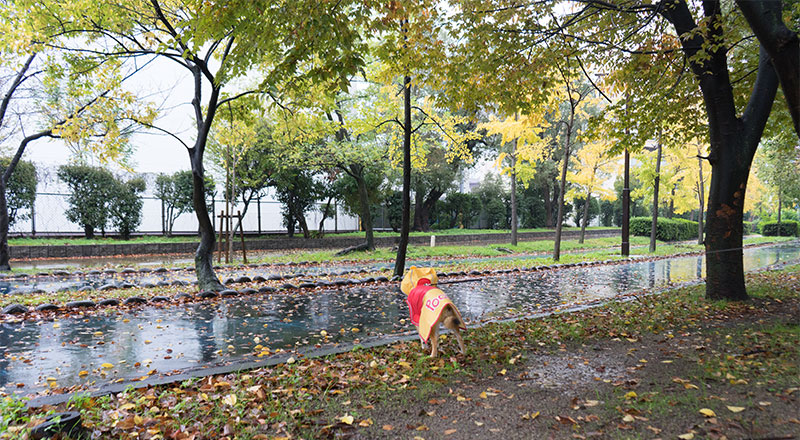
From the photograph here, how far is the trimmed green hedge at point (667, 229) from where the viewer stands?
92.0ft

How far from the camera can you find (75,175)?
18.1 metres

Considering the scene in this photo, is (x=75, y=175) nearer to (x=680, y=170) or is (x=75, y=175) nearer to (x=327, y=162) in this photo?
(x=327, y=162)

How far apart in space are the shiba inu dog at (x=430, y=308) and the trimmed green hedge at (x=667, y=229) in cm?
2838

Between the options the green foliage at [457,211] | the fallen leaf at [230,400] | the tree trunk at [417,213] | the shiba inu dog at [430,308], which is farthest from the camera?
the green foliage at [457,211]

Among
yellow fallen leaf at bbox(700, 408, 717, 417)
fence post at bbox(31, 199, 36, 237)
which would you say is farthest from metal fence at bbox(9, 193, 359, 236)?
yellow fallen leaf at bbox(700, 408, 717, 417)

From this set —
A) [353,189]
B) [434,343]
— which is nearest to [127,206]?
[353,189]

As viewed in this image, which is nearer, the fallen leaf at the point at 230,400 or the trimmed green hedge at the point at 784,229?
the fallen leaf at the point at 230,400

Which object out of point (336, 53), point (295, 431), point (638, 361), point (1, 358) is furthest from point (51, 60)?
point (638, 361)

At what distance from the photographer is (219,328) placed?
5938 millimetres

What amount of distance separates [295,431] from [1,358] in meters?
3.88

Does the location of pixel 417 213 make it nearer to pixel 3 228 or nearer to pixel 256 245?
pixel 256 245

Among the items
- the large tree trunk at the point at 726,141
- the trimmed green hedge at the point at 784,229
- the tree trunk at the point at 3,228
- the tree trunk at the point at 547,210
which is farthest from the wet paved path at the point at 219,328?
the trimmed green hedge at the point at 784,229

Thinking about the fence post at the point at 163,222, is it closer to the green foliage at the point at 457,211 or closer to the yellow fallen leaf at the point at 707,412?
the green foliage at the point at 457,211

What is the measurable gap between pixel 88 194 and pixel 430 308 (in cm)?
1997
